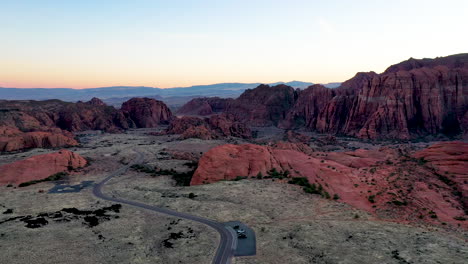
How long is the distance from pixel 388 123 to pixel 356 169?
74.0m

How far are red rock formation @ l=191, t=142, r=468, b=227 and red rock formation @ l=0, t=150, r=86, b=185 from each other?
37279 millimetres

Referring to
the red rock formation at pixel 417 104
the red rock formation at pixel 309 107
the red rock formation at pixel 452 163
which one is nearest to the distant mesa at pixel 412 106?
the red rock formation at pixel 417 104

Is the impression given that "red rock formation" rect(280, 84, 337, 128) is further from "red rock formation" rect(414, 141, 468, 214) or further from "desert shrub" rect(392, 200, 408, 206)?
"desert shrub" rect(392, 200, 408, 206)

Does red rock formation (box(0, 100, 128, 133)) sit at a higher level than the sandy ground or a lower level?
higher

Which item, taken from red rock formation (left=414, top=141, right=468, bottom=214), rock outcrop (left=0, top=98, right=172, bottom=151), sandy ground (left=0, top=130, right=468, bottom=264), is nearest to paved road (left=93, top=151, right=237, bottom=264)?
sandy ground (left=0, top=130, right=468, bottom=264)

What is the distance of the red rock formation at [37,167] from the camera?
62969 millimetres

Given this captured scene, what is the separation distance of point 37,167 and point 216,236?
185ft

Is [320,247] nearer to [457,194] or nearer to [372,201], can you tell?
[372,201]

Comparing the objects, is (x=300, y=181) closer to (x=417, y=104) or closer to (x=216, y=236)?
(x=216, y=236)

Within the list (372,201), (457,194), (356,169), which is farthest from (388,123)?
(372,201)

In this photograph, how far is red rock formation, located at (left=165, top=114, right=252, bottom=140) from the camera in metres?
134

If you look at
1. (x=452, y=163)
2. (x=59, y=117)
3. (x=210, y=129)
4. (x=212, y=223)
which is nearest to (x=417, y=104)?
(x=452, y=163)

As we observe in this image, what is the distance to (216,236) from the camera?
3403cm

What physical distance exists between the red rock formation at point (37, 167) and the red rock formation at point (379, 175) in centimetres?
3728
